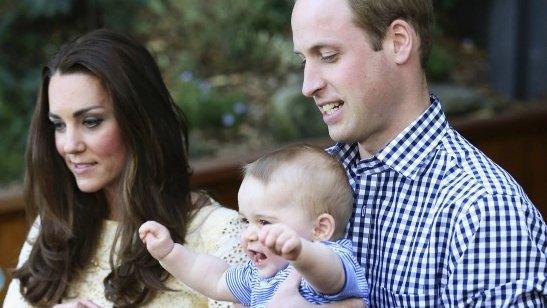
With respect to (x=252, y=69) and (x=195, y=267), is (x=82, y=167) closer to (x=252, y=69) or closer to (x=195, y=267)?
(x=195, y=267)

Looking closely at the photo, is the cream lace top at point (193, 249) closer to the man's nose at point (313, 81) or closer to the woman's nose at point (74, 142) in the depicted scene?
the woman's nose at point (74, 142)

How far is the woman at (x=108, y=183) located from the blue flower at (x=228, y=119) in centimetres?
276

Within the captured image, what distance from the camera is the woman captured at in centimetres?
321

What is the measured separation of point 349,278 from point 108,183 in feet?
3.94

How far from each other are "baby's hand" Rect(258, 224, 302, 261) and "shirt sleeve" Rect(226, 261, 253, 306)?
18.7 inches

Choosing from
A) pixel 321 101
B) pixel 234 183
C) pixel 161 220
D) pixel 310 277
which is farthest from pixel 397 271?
pixel 234 183

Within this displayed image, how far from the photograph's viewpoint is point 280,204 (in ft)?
7.91

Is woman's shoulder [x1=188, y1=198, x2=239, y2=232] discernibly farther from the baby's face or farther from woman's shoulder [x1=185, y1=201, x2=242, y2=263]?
the baby's face

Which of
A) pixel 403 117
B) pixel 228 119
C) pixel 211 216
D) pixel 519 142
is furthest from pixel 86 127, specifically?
pixel 519 142

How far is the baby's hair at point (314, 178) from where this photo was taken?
7.93 ft

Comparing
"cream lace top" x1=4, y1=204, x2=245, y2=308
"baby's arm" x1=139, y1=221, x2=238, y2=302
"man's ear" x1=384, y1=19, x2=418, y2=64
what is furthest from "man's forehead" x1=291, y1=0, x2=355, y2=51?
"cream lace top" x1=4, y1=204, x2=245, y2=308

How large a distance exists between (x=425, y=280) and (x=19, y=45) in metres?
4.75

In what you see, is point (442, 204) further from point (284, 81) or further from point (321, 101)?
point (284, 81)

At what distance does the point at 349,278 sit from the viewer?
2305 millimetres
